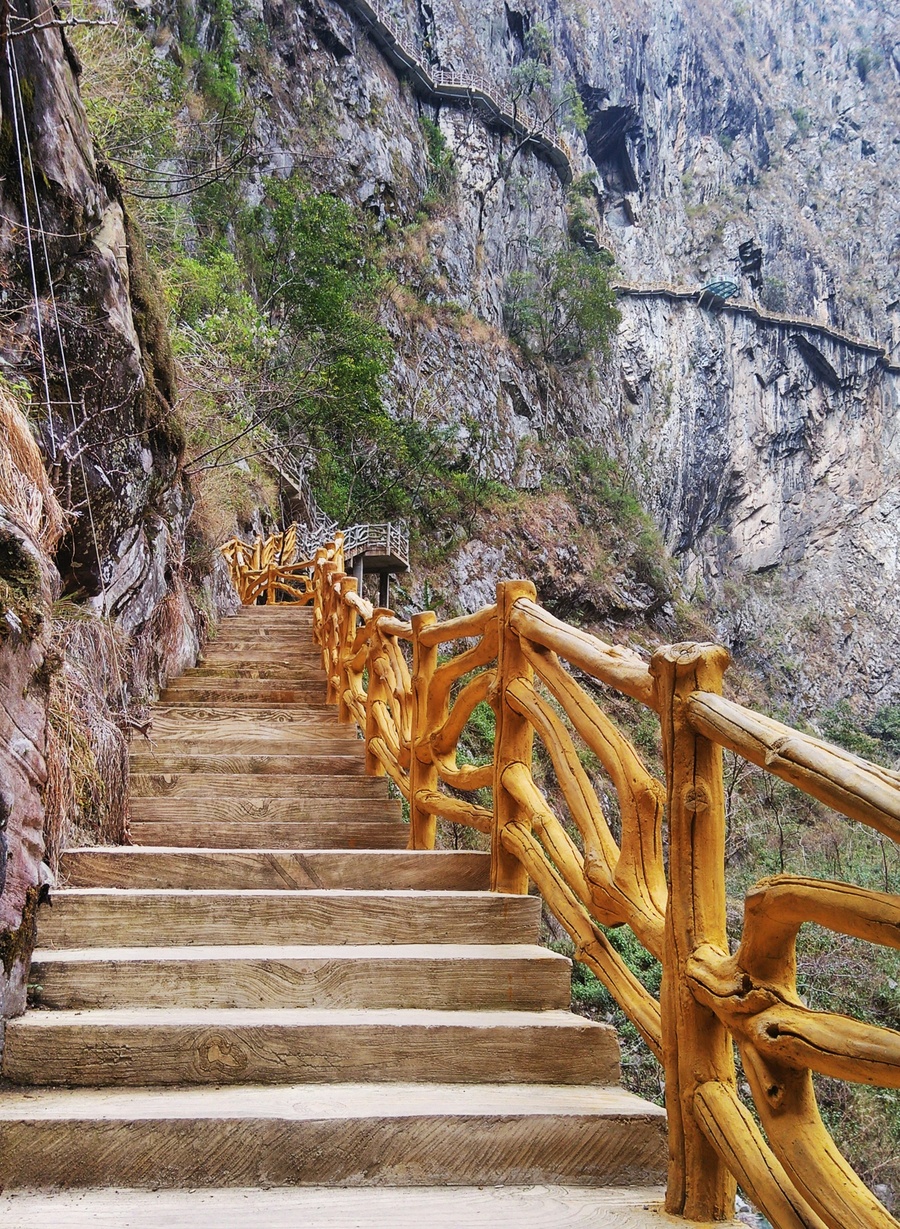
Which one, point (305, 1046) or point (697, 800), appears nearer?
point (697, 800)

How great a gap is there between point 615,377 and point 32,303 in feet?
105

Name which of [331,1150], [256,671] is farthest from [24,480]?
[256,671]

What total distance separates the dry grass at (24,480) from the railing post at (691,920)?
1948 millimetres

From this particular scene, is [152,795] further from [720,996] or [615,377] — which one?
[615,377]

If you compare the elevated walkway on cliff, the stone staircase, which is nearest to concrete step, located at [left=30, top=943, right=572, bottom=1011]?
the stone staircase

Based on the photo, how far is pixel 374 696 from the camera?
4320mm

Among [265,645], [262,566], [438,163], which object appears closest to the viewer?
[265,645]

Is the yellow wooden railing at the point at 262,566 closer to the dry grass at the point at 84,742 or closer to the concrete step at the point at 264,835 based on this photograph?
the dry grass at the point at 84,742

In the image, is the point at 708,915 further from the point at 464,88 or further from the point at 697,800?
the point at 464,88

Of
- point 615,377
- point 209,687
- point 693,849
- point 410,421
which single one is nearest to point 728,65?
point 615,377

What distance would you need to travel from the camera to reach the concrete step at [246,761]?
13.2 ft

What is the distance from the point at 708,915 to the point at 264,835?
2.29m

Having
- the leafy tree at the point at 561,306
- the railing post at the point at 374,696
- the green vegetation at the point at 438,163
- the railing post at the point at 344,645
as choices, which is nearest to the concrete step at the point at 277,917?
the railing post at the point at 374,696

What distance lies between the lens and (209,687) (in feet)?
19.5
